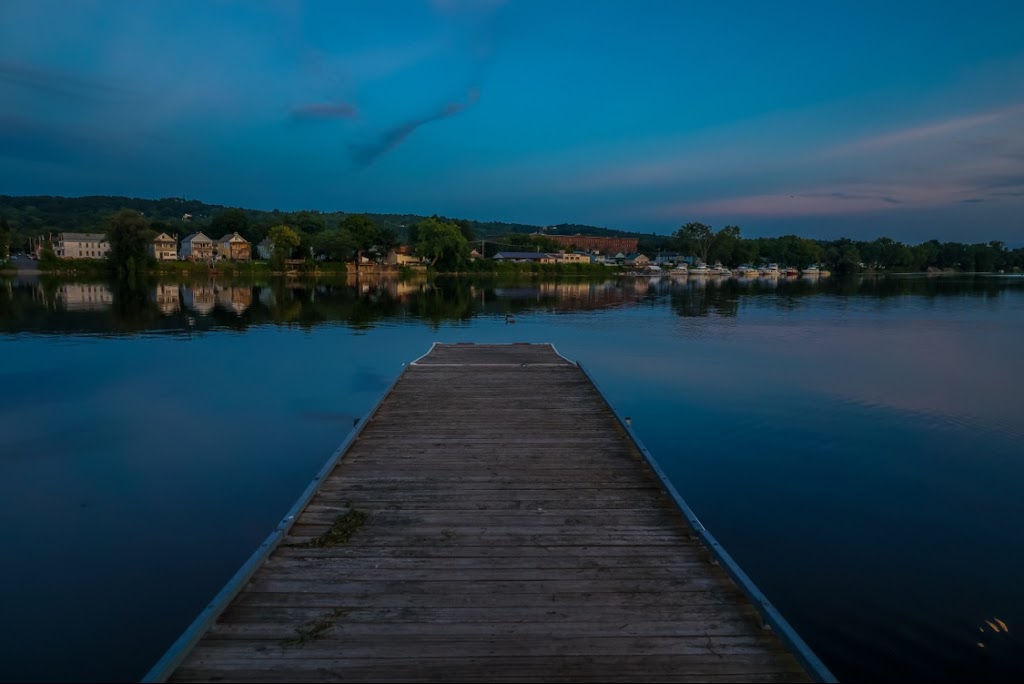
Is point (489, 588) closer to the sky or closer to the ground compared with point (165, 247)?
closer to the ground

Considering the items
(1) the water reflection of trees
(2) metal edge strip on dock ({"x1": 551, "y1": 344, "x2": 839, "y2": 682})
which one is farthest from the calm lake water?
(1) the water reflection of trees

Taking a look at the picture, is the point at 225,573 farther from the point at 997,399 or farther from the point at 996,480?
the point at 997,399

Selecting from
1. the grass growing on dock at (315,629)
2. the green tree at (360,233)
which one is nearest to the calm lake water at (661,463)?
the grass growing on dock at (315,629)

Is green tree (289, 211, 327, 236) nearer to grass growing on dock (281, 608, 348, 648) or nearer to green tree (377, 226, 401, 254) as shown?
green tree (377, 226, 401, 254)

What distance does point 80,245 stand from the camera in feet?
467

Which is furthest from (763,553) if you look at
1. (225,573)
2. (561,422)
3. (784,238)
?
(784,238)

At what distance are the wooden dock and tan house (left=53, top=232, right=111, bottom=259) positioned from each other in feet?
533

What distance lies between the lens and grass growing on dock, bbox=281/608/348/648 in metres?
4.41

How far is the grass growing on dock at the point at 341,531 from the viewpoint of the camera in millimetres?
6000

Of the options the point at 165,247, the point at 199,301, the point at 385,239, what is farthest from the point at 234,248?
the point at 199,301

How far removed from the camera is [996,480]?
1088 cm

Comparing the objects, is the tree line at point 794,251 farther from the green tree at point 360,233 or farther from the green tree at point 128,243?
the green tree at point 128,243

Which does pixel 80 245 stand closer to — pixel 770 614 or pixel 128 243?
pixel 128 243

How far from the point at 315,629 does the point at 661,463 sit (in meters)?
8.29
